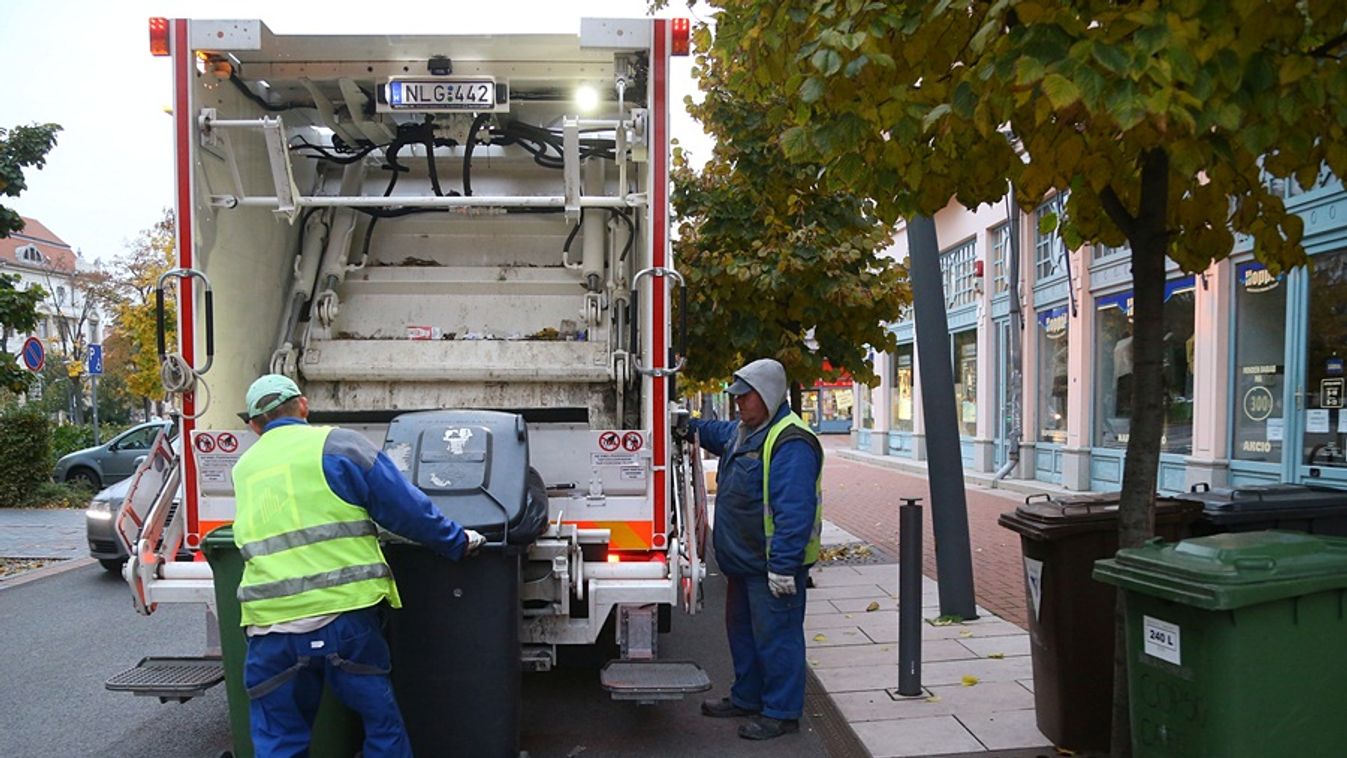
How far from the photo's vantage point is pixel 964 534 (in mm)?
6277

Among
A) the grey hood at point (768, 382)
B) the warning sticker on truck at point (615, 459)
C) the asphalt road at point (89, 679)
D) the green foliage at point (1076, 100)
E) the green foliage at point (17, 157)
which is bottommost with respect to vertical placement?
the asphalt road at point (89, 679)

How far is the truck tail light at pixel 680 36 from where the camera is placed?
441cm

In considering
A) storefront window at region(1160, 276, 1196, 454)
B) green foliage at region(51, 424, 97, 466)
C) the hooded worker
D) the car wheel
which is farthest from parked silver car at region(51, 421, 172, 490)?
storefront window at region(1160, 276, 1196, 454)

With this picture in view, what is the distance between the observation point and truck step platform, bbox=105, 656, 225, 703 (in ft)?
12.8

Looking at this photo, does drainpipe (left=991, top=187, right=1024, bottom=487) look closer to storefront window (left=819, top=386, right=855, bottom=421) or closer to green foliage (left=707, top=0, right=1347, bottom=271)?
green foliage (left=707, top=0, right=1347, bottom=271)

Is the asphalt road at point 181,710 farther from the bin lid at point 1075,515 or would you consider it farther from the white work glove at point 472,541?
the bin lid at point 1075,515

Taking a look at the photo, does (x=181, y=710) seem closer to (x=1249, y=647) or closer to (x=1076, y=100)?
(x=1249, y=647)

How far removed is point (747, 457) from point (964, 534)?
7.84ft

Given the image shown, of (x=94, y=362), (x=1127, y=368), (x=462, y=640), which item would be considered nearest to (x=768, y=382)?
(x=462, y=640)

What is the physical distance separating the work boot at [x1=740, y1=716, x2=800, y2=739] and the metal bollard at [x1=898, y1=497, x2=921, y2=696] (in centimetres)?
66

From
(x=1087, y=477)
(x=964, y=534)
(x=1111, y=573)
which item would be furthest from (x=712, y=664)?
(x=1087, y=477)

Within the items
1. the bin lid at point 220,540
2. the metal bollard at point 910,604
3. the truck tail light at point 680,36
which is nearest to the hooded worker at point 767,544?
the metal bollard at point 910,604

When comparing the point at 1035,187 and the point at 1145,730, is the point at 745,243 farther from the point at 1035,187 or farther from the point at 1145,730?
the point at 1145,730

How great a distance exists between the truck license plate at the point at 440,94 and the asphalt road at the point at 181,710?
3073 mm
